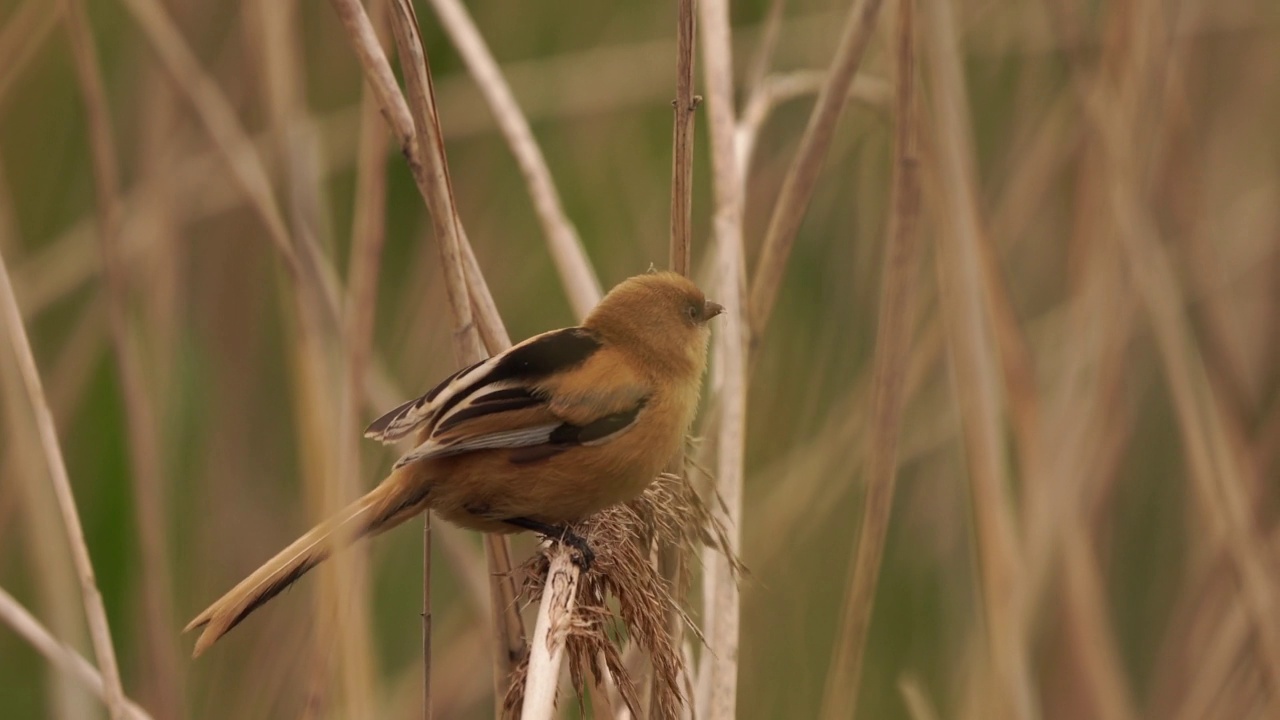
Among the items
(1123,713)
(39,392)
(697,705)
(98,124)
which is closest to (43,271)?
(98,124)

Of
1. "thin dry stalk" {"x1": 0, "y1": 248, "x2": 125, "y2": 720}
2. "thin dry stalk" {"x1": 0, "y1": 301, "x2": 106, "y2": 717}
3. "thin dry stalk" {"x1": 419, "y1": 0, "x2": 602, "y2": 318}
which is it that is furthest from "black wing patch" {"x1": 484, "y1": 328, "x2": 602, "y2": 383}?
"thin dry stalk" {"x1": 0, "y1": 301, "x2": 106, "y2": 717}

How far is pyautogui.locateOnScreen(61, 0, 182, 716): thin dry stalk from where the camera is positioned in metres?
2.08

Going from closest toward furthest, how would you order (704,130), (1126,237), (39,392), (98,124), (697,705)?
(39,392) → (697,705) → (98,124) → (1126,237) → (704,130)

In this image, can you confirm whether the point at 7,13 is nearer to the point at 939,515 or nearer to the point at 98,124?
the point at 98,124

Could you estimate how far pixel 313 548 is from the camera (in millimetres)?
1698

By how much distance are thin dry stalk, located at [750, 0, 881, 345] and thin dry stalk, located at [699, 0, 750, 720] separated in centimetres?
4

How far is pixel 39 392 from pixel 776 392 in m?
1.49

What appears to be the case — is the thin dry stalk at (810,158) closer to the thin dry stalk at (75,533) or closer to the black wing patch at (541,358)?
the black wing patch at (541,358)

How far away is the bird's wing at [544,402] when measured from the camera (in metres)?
1.85

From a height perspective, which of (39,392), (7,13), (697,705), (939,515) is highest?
(7,13)

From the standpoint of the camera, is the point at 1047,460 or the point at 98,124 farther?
the point at 1047,460

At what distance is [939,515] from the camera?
3.16 meters

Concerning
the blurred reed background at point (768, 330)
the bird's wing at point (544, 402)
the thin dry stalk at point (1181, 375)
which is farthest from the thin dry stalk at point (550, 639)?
the thin dry stalk at point (1181, 375)

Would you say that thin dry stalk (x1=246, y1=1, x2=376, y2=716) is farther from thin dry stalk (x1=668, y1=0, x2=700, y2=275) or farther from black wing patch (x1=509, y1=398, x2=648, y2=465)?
thin dry stalk (x1=668, y1=0, x2=700, y2=275)
